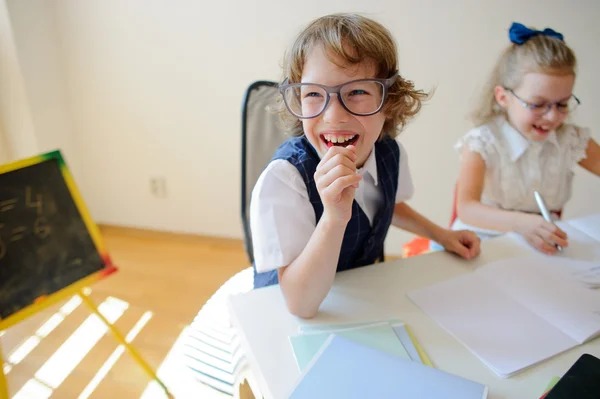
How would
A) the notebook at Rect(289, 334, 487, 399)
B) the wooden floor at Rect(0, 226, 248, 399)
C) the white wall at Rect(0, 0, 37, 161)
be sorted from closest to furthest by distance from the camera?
the notebook at Rect(289, 334, 487, 399)
the wooden floor at Rect(0, 226, 248, 399)
the white wall at Rect(0, 0, 37, 161)

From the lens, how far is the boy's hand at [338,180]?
0.70 m

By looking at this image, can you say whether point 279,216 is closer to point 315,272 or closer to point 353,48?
point 315,272

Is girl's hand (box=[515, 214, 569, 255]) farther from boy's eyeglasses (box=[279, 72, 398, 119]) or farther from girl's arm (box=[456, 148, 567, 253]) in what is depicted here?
boy's eyeglasses (box=[279, 72, 398, 119])

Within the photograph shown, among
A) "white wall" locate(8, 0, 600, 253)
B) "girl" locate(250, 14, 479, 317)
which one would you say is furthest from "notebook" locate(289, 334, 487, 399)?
"white wall" locate(8, 0, 600, 253)

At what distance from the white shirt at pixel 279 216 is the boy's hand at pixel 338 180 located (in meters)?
0.11

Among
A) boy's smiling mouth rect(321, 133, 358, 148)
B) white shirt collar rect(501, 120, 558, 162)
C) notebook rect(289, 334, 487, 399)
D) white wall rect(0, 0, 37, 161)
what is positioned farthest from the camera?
white wall rect(0, 0, 37, 161)

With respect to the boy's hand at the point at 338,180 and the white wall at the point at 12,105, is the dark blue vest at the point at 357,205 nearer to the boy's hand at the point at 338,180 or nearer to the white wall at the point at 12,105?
the boy's hand at the point at 338,180

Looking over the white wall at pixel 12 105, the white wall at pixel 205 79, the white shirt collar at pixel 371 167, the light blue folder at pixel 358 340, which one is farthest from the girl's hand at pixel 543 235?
the white wall at pixel 12 105

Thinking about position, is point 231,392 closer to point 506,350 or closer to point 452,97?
point 506,350

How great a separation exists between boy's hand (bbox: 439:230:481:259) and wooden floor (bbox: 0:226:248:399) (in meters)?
0.61

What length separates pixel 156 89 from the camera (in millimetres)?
2125

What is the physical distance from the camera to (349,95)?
0.78m

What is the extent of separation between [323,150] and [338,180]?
155 millimetres

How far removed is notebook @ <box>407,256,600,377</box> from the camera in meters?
0.69
